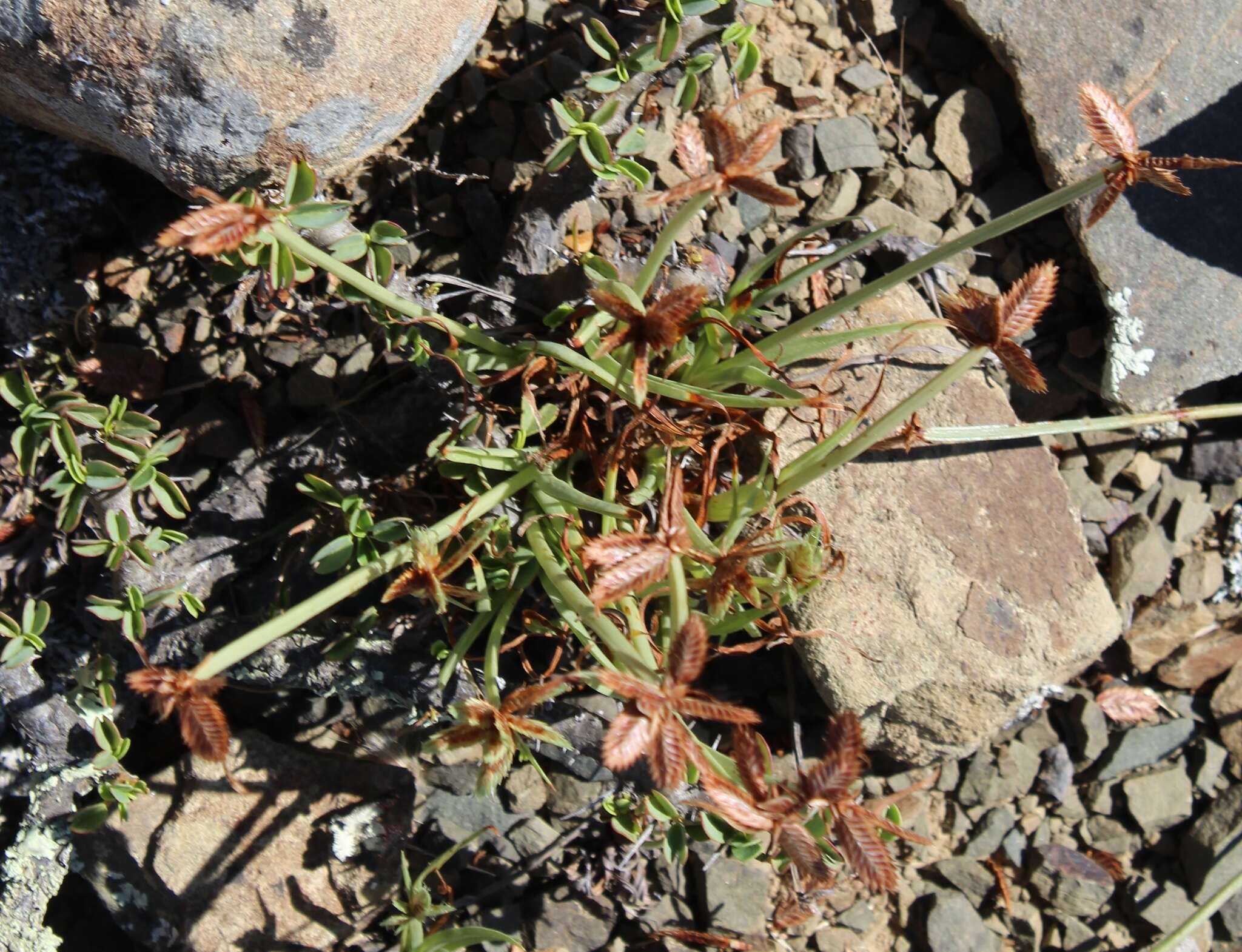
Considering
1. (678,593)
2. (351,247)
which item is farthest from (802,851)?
(351,247)

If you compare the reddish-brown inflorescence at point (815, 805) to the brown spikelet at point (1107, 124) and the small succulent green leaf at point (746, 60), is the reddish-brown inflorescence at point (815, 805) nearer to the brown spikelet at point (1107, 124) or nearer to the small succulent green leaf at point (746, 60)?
the brown spikelet at point (1107, 124)

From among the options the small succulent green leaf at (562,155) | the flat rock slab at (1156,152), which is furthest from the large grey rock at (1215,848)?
→ the small succulent green leaf at (562,155)

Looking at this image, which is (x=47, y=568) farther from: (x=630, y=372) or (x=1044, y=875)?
(x=1044, y=875)

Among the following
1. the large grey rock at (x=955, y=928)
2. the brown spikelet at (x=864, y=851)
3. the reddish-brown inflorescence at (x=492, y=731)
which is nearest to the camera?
the brown spikelet at (x=864, y=851)

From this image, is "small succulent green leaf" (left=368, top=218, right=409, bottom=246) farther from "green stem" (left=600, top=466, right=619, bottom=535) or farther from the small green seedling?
the small green seedling

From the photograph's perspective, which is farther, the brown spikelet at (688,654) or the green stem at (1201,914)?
the green stem at (1201,914)

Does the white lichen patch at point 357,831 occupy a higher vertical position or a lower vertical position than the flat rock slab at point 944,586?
lower

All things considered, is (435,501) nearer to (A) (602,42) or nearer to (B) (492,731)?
(B) (492,731)
